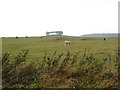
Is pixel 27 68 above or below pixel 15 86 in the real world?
above

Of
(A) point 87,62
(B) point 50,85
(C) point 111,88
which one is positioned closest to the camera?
(C) point 111,88

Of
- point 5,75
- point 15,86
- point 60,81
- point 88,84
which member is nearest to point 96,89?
point 88,84

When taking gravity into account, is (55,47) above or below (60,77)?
above

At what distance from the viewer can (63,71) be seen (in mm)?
11055

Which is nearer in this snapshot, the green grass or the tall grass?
the tall grass

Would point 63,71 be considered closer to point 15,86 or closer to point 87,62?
point 87,62

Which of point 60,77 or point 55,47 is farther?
point 55,47

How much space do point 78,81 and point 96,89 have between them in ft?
3.94

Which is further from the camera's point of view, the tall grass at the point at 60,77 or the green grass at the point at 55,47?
the green grass at the point at 55,47

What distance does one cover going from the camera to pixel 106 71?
11141mm

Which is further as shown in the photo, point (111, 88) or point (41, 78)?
point (41, 78)

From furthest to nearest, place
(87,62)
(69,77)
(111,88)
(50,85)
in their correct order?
(87,62) < (69,77) < (50,85) < (111,88)

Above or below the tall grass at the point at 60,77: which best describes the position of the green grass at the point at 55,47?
above

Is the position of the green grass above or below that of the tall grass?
above
